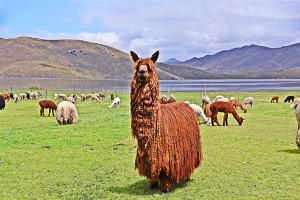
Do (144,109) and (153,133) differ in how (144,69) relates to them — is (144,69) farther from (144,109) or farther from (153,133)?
(153,133)

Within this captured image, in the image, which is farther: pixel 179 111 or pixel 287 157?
pixel 287 157

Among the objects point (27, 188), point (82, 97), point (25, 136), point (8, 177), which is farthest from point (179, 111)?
point (82, 97)

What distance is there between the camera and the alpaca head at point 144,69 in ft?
30.6

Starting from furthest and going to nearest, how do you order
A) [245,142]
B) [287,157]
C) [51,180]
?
[245,142], [287,157], [51,180]

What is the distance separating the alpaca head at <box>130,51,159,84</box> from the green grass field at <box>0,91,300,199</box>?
98.5 inches

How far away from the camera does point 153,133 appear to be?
9.55m

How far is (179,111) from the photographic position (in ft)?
35.1

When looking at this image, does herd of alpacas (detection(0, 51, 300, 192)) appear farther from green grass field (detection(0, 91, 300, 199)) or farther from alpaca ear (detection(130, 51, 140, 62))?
green grass field (detection(0, 91, 300, 199))

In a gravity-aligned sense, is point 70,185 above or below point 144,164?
below

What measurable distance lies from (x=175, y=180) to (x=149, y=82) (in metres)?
2.26

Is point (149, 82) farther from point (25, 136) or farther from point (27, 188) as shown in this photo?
point (25, 136)

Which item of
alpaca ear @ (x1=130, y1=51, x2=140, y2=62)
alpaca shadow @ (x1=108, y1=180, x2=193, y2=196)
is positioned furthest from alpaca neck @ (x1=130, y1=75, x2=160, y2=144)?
alpaca shadow @ (x1=108, y1=180, x2=193, y2=196)

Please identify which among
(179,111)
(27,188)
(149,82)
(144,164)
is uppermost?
(149,82)

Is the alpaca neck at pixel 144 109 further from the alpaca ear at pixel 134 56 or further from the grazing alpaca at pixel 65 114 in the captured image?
the grazing alpaca at pixel 65 114
